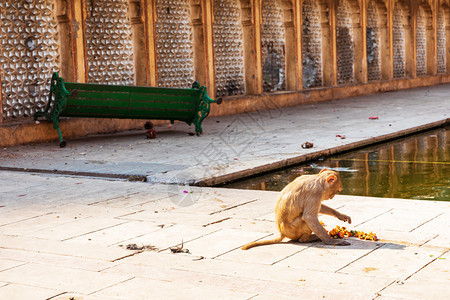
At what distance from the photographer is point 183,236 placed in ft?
16.9

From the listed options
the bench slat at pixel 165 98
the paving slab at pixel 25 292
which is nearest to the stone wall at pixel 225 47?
the bench slat at pixel 165 98

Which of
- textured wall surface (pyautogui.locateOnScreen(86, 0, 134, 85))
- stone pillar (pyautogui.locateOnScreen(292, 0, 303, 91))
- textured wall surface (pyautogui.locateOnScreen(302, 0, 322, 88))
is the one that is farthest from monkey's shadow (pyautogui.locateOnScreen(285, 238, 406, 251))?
textured wall surface (pyautogui.locateOnScreen(302, 0, 322, 88))

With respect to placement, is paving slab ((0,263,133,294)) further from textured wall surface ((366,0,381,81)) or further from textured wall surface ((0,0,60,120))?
textured wall surface ((366,0,381,81))

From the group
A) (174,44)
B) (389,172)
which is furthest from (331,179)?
(174,44)

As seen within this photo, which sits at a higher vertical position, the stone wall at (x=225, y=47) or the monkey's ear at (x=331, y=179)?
the stone wall at (x=225, y=47)

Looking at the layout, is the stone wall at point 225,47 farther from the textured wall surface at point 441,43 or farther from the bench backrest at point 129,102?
the bench backrest at point 129,102

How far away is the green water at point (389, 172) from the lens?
729 cm

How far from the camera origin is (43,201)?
21.9 feet

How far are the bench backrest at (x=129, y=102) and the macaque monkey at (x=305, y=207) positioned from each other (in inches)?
266

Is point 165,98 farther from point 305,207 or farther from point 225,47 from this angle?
point 305,207

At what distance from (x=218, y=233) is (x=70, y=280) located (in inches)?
55.3

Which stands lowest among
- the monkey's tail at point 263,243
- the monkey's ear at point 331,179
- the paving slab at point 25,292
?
the paving slab at point 25,292

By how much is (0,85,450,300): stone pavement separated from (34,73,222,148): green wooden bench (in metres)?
1.11

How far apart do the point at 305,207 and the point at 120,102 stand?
7.19 metres
